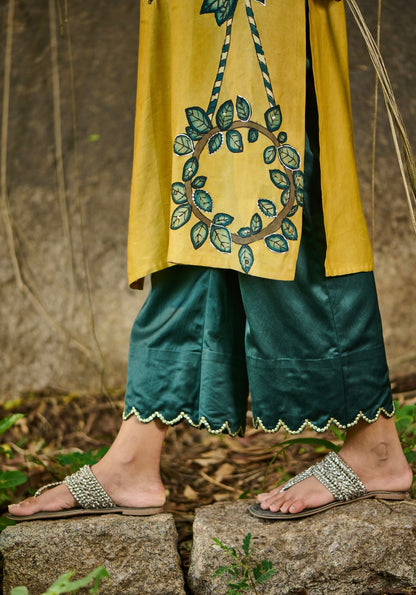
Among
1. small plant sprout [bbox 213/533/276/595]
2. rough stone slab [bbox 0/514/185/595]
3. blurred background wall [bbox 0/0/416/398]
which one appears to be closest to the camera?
small plant sprout [bbox 213/533/276/595]

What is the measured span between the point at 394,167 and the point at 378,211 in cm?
21

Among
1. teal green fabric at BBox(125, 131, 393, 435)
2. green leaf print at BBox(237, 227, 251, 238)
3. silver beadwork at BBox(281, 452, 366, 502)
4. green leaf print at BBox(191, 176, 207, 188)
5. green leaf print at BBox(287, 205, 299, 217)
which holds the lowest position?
Result: silver beadwork at BBox(281, 452, 366, 502)

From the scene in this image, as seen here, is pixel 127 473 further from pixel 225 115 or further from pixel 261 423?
pixel 225 115

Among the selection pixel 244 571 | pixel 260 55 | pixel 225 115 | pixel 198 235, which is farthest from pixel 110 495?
pixel 260 55

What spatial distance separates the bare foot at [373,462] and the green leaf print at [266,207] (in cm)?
45

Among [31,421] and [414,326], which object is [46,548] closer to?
[31,421]

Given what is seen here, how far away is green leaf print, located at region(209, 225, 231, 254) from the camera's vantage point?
1171mm

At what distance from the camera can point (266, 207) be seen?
45.9 inches

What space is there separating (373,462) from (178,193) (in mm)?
646

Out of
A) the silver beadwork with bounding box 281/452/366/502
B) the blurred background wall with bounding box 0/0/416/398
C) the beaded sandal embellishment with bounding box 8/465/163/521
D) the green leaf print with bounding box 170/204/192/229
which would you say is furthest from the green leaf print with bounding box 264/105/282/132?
the blurred background wall with bounding box 0/0/416/398

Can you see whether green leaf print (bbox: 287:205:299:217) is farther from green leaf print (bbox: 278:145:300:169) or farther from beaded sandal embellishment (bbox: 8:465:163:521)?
beaded sandal embellishment (bbox: 8:465:163:521)

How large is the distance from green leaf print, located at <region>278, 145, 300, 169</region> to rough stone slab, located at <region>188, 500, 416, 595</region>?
2.16ft

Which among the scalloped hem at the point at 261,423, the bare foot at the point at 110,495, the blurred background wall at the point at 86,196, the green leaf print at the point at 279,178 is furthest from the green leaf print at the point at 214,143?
the blurred background wall at the point at 86,196

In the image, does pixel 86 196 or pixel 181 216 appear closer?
pixel 181 216
